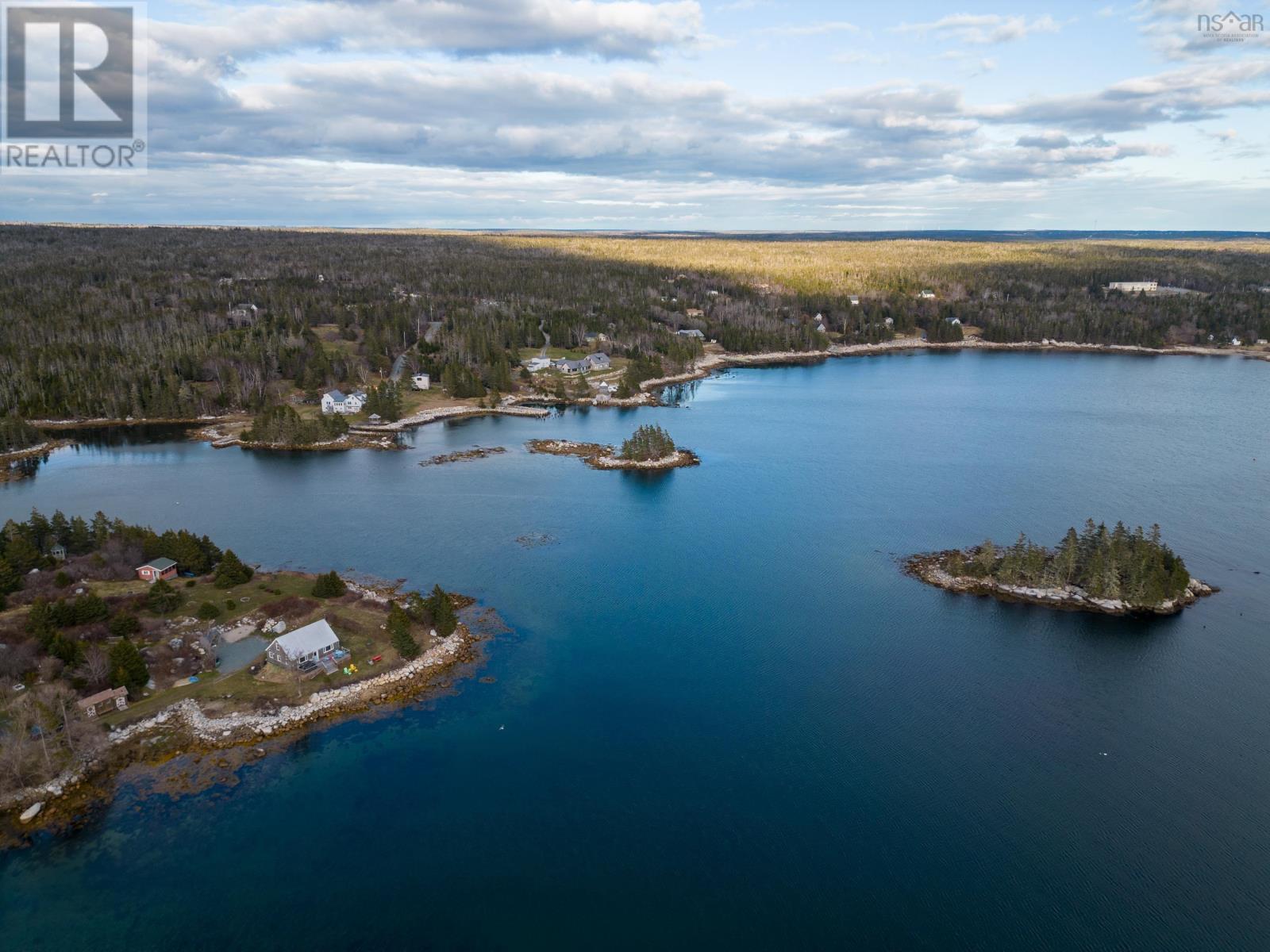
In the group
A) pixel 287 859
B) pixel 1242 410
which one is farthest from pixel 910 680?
pixel 1242 410

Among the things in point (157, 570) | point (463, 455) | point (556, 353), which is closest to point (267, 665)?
point (157, 570)

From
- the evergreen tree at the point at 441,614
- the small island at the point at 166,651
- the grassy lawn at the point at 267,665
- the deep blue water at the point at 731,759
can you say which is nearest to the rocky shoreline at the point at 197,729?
the small island at the point at 166,651

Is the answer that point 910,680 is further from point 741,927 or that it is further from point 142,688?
point 142,688

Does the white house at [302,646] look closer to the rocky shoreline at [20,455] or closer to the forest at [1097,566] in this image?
the forest at [1097,566]

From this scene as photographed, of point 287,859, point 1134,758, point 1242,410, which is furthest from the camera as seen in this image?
point 1242,410

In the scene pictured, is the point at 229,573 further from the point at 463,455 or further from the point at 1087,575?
the point at 1087,575

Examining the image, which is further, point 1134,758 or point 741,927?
point 1134,758
